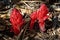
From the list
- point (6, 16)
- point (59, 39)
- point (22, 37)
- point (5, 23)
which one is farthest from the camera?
point (6, 16)

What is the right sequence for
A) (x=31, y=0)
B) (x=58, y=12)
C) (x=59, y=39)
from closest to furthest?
(x=59, y=39) < (x=58, y=12) < (x=31, y=0)

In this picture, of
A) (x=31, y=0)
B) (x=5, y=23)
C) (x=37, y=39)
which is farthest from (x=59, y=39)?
(x=31, y=0)

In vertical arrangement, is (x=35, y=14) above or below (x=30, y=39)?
above

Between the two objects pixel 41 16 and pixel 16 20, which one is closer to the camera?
pixel 16 20

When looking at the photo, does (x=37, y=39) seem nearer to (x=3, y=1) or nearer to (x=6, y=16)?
(x=6, y=16)

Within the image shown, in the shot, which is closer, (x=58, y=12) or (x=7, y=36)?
(x=7, y=36)

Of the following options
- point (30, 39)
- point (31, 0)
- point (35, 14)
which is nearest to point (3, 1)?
point (31, 0)

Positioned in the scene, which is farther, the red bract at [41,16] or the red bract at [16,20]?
the red bract at [41,16]

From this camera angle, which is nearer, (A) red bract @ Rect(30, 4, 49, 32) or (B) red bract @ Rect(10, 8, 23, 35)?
(B) red bract @ Rect(10, 8, 23, 35)
